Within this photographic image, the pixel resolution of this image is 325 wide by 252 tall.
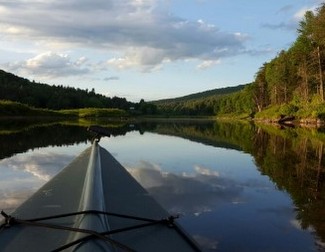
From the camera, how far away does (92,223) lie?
4.12 metres

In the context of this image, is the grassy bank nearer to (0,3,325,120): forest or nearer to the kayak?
(0,3,325,120): forest

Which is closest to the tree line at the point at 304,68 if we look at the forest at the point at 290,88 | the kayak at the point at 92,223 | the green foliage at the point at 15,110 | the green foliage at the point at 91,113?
the forest at the point at 290,88

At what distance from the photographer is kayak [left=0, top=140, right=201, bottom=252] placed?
3.91m

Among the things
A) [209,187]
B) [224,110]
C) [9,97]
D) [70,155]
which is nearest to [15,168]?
[70,155]

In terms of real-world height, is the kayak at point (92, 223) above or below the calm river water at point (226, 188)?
above

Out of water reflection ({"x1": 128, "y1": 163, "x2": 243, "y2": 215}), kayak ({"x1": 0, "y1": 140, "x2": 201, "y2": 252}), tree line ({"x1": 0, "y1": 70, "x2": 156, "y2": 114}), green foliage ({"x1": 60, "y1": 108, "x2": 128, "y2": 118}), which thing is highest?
tree line ({"x1": 0, "y1": 70, "x2": 156, "y2": 114})

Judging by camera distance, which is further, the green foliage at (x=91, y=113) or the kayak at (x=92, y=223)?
the green foliage at (x=91, y=113)

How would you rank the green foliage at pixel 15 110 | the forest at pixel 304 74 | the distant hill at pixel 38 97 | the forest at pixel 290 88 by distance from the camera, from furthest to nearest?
1. the distant hill at pixel 38 97
2. the green foliage at pixel 15 110
3. the forest at pixel 290 88
4. the forest at pixel 304 74

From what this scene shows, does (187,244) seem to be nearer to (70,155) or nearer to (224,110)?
(70,155)

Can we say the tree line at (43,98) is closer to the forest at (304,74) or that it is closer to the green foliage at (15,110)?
the green foliage at (15,110)

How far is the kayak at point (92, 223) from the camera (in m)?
3.91

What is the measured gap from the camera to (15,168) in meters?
13.8

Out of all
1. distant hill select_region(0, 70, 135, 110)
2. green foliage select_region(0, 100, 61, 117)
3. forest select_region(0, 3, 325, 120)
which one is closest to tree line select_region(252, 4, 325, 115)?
forest select_region(0, 3, 325, 120)

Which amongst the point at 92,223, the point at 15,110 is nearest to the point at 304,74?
the point at 15,110
